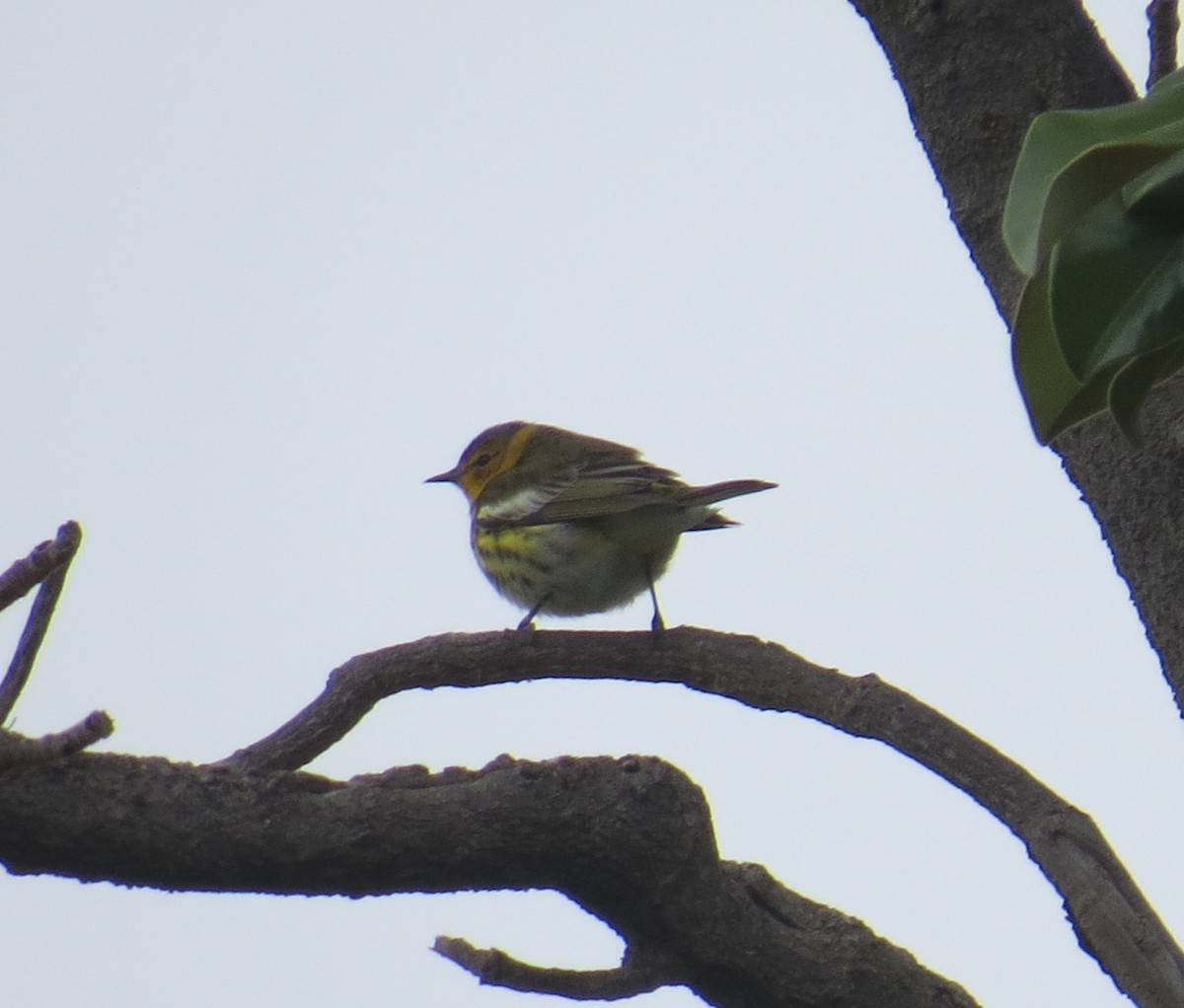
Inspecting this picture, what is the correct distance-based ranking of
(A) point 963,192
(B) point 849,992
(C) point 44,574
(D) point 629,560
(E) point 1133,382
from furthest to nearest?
(D) point 629,560
(A) point 963,192
(B) point 849,992
(C) point 44,574
(E) point 1133,382

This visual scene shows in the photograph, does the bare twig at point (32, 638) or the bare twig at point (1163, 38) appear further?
the bare twig at point (1163, 38)

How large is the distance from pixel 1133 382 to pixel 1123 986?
1.42m

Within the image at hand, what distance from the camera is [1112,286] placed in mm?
1818

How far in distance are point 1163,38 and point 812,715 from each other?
153 cm

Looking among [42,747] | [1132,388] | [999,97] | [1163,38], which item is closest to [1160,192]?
[1132,388]

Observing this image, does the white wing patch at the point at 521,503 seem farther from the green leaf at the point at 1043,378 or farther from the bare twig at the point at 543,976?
the green leaf at the point at 1043,378

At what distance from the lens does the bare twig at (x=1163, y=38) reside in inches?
124

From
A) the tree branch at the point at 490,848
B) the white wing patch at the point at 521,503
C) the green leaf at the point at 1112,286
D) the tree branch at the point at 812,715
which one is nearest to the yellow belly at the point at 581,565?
the white wing patch at the point at 521,503

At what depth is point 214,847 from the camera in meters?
2.52

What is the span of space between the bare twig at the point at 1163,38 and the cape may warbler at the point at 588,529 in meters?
2.82

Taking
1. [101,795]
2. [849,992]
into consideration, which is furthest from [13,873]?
[849,992]

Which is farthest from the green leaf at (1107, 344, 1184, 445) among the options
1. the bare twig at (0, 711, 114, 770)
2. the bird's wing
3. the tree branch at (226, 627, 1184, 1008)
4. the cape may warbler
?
the bird's wing

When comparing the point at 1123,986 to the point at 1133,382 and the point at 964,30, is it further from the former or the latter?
the point at 964,30

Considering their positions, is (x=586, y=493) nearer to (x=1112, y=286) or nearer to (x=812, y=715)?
(x=812, y=715)
